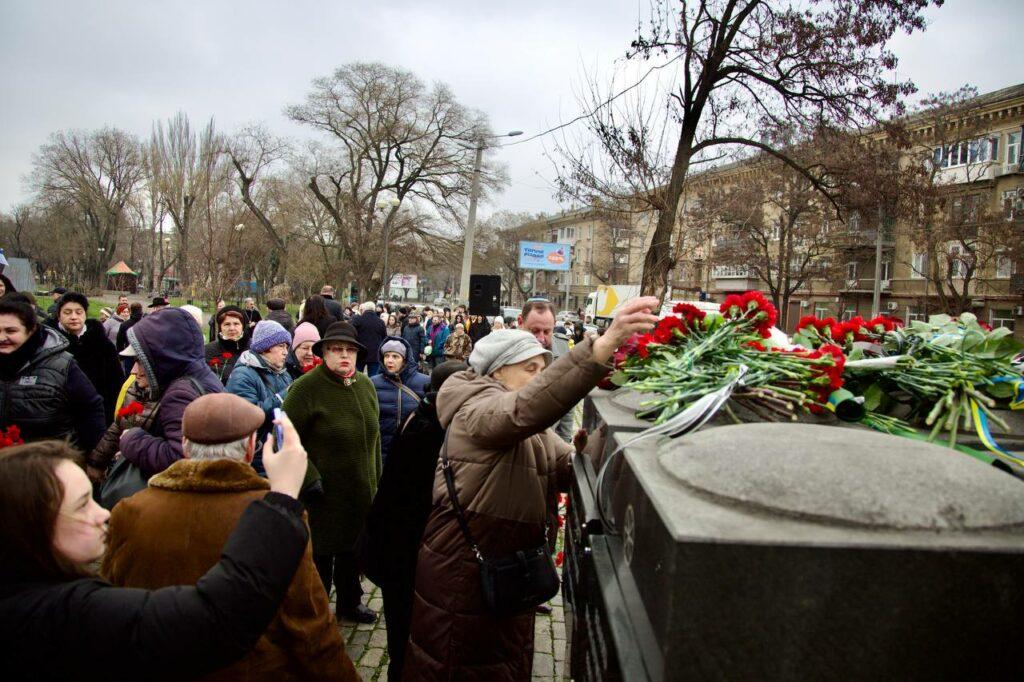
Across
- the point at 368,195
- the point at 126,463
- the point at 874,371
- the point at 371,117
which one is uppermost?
the point at 371,117

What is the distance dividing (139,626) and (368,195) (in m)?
34.8

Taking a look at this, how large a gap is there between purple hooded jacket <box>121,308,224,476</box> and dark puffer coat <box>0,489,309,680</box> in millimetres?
1635

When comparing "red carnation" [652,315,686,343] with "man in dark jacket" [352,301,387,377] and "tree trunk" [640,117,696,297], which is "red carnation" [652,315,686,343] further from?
"man in dark jacket" [352,301,387,377]

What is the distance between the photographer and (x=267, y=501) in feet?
4.83

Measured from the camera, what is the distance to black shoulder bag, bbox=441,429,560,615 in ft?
7.73

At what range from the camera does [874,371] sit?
2.29 meters

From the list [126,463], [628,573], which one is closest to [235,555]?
[628,573]

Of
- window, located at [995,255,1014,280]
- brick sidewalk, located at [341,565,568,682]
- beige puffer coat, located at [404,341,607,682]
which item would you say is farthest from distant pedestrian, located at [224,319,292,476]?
window, located at [995,255,1014,280]

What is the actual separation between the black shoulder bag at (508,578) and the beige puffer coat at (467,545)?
29 mm

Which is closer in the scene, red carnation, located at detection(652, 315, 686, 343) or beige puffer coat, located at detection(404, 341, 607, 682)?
beige puffer coat, located at detection(404, 341, 607, 682)

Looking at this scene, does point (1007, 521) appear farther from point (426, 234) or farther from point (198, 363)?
point (426, 234)

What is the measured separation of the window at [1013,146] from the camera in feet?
92.7

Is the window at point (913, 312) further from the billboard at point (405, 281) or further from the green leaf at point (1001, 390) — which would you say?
the billboard at point (405, 281)

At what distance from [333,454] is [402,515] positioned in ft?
3.40
